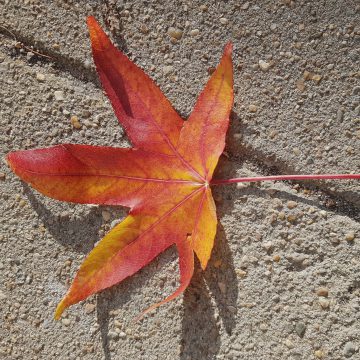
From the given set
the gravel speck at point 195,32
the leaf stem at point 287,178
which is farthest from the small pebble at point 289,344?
the gravel speck at point 195,32

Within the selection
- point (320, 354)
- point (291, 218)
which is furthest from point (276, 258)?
point (320, 354)

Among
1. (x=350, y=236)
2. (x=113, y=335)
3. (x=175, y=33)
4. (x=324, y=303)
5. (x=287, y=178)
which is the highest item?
(x=175, y=33)

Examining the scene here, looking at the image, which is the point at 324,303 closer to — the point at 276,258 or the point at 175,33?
the point at 276,258

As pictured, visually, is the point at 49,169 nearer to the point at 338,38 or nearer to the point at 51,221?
the point at 51,221

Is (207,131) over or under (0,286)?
over

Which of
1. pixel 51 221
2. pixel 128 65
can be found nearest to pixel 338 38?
pixel 128 65
